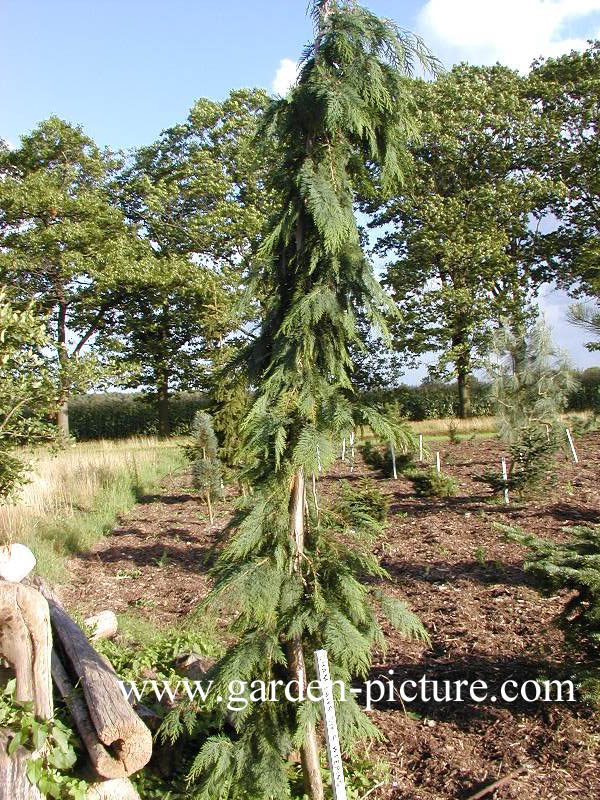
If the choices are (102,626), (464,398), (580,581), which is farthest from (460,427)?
(580,581)

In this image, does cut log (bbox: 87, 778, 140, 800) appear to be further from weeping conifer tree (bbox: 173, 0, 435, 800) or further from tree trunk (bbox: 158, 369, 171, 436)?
tree trunk (bbox: 158, 369, 171, 436)

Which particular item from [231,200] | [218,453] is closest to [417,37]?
[218,453]

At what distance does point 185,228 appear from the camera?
88.6ft

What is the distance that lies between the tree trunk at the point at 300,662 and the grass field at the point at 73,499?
5019 mm

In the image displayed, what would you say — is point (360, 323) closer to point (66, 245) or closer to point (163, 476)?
point (163, 476)

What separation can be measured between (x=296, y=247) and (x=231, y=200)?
80.5 feet

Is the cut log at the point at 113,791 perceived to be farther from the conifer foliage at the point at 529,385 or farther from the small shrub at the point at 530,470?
the conifer foliage at the point at 529,385

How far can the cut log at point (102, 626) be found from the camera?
5.60 meters

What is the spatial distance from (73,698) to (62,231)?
2215 cm

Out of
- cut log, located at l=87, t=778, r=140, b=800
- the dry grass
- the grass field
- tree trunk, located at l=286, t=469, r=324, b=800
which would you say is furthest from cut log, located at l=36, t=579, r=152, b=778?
the dry grass

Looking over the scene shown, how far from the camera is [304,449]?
336 centimetres

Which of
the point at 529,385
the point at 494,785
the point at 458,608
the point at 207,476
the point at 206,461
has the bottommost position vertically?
the point at 494,785

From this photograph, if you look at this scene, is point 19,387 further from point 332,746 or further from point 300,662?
point 332,746

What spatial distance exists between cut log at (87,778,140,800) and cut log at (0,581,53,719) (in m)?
0.49
